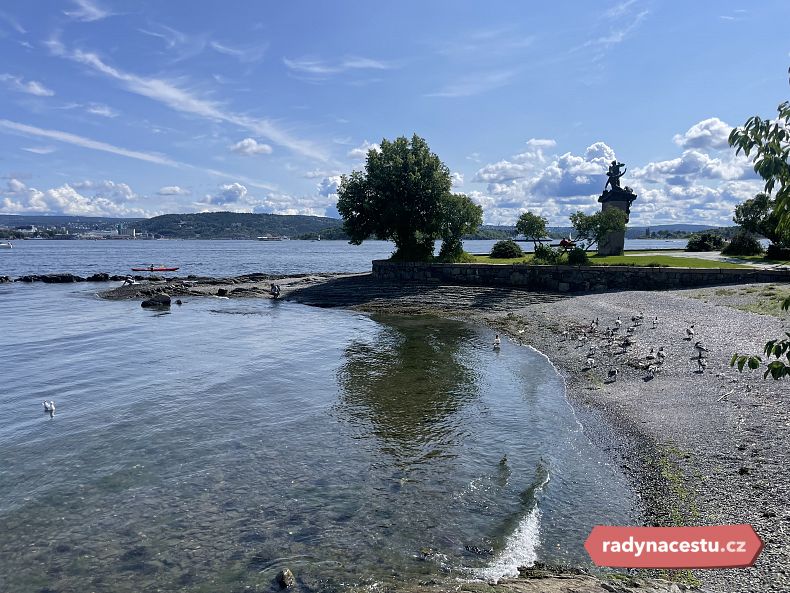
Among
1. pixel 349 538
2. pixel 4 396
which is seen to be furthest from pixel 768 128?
pixel 4 396

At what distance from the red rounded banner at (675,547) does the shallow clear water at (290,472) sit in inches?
18.7

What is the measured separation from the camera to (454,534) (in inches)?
354

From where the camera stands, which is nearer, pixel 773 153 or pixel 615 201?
pixel 773 153

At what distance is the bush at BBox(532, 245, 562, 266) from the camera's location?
1742 inches

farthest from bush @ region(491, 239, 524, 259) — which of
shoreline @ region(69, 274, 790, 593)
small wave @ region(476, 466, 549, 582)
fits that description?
small wave @ region(476, 466, 549, 582)

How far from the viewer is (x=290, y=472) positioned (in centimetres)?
1162

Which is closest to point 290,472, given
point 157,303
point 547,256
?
point 157,303

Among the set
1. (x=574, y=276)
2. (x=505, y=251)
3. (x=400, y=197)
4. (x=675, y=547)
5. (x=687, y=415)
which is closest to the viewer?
(x=675, y=547)

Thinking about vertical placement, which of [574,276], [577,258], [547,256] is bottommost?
[574,276]

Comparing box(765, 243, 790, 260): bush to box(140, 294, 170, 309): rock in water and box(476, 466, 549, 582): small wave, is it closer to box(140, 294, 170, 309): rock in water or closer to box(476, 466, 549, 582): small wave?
box(476, 466, 549, 582): small wave

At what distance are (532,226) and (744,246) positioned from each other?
21.3 meters

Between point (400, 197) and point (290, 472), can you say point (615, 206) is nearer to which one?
point (400, 197)

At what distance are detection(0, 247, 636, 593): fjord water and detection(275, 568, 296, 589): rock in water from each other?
0.22 m

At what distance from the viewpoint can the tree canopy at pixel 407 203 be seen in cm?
5056
